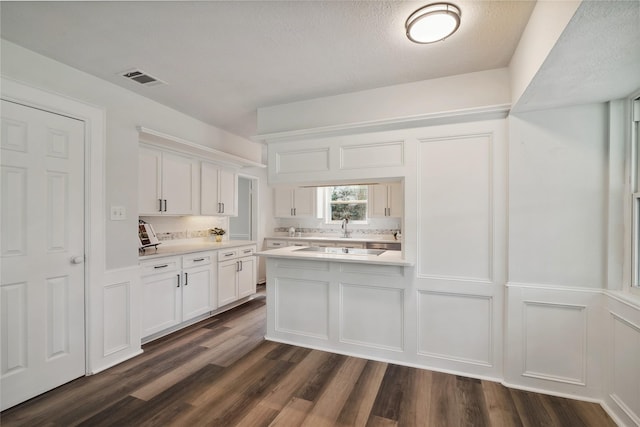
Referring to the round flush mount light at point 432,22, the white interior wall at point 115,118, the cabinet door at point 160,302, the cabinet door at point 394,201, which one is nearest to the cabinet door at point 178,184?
the white interior wall at point 115,118

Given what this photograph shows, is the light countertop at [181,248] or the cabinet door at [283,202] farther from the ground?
the cabinet door at [283,202]

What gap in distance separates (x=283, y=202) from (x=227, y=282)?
7.56 feet

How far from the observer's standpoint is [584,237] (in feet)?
6.95

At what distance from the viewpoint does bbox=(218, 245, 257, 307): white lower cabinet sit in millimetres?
3943

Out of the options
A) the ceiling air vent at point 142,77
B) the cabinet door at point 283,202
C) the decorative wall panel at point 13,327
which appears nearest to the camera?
the decorative wall panel at point 13,327

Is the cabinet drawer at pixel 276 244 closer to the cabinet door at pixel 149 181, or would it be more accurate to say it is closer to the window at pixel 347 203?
the window at pixel 347 203

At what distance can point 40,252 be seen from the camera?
2.19 m

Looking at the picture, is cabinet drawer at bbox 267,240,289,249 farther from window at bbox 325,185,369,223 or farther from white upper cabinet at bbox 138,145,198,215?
white upper cabinet at bbox 138,145,198,215

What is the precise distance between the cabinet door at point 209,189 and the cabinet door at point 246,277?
85 centimetres

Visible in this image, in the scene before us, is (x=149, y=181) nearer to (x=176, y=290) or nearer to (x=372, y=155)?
(x=176, y=290)

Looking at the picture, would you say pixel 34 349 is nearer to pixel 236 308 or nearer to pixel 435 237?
pixel 236 308

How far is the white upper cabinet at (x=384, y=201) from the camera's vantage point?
4977mm

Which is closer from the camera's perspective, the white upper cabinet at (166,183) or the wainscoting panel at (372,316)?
the wainscoting panel at (372,316)

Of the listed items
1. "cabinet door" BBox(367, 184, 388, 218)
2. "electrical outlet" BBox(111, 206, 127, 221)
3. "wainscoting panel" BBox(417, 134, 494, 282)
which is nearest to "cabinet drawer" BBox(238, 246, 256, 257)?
"electrical outlet" BBox(111, 206, 127, 221)
